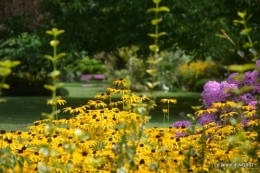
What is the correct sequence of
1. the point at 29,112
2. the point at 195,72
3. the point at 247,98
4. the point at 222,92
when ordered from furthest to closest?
the point at 195,72 → the point at 29,112 → the point at 247,98 → the point at 222,92

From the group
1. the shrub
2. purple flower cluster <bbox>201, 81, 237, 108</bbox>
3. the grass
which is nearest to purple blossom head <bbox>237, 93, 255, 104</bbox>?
purple flower cluster <bbox>201, 81, 237, 108</bbox>

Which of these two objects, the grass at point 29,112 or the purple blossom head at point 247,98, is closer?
the purple blossom head at point 247,98

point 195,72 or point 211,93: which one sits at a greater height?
point 195,72

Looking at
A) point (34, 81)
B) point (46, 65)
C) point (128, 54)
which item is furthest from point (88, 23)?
point (128, 54)

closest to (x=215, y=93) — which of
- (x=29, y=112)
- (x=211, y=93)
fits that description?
(x=211, y=93)

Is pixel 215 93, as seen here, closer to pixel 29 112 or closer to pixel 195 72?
pixel 29 112

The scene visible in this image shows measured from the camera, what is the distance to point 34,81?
85.4ft

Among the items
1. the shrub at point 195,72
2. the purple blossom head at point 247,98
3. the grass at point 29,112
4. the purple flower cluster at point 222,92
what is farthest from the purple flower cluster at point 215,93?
→ the shrub at point 195,72

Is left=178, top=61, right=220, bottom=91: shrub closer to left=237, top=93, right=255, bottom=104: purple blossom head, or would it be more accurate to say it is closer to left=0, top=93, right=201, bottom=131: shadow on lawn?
left=0, top=93, right=201, bottom=131: shadow on lawn

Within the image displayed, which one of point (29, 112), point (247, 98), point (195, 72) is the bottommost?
point (247, 98)

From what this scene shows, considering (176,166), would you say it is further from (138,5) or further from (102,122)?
(138,5)

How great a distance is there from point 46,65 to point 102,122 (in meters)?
18.6

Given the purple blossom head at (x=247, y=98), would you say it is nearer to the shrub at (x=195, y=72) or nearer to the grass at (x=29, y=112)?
the grass at (x=29, y=112)

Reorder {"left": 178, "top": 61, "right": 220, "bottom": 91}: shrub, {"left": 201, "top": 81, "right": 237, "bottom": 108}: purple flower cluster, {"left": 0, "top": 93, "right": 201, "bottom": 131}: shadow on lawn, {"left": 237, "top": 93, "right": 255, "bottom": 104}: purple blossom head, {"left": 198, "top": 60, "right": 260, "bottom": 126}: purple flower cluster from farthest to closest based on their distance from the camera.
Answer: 1. {"left": 178, "top": 61, "right": 220, "bottom": 91}: shrub
2. {"left": 0, "top": 93, "right": 201, "bottom": 131}: shadow on lawn
3. {"left": 237, "top": 93, "right": 255, "bottom": 104}: purple blossom head
4. {"left": 201, "top": 81, "right": 237, "bottom": 108}: purple flower cluster
5. {"left": 198, "top": 60, "right": 260, "bottom": 126}: purple flower cluster
